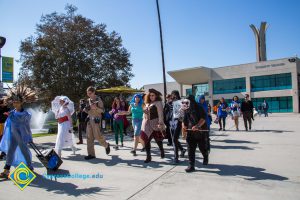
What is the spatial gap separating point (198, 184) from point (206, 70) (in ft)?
151

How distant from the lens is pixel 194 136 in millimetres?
5375

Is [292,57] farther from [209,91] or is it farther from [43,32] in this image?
[43,32]

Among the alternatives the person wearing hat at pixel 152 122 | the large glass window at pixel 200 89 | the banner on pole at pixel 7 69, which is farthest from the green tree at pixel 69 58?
the large glass window at pixel 200 89

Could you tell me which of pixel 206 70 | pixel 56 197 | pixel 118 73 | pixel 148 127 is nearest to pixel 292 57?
pixel 206 70

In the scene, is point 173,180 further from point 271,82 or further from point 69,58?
point 271,82

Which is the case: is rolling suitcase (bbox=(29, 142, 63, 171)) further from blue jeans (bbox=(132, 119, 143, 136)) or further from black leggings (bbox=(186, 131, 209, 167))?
black leggings (bbox=(186, 131, 209, 167))

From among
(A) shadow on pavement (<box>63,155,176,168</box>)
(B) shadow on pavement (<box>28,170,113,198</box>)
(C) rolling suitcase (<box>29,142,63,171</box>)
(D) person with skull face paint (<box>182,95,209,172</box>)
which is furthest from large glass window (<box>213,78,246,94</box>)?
(B) shadow on pavement (<box>28,170,113,198</box>)

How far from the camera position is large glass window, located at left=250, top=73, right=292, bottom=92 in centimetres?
4109

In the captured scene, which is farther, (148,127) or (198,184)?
(148,127)

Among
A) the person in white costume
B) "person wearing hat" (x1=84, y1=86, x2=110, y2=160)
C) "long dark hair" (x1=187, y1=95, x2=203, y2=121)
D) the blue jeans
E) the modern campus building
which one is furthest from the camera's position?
the modern campus building

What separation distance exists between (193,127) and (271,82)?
42.5 metres

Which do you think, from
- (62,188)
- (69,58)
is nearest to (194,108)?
(62,188)

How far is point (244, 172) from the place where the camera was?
5.12m

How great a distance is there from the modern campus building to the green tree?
1131 inches
